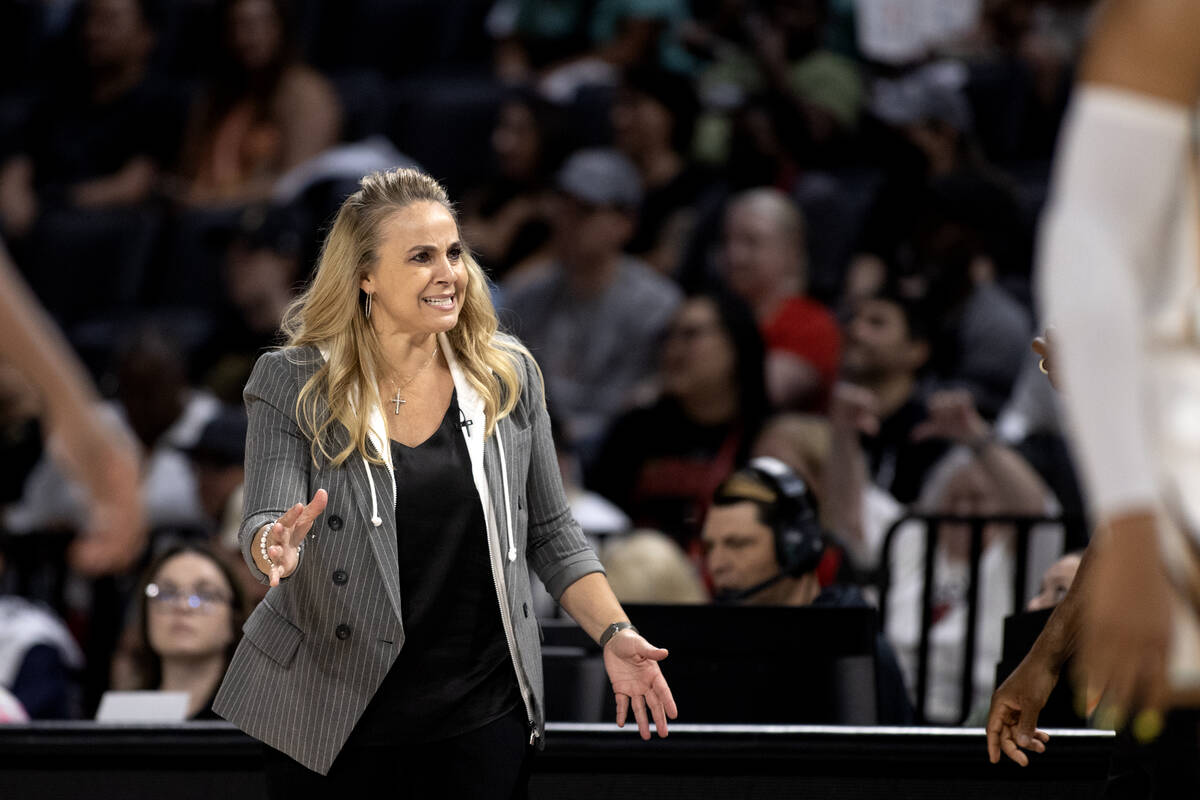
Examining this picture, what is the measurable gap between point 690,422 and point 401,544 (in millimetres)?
3119

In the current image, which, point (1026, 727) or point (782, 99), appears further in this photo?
point (782, 99)

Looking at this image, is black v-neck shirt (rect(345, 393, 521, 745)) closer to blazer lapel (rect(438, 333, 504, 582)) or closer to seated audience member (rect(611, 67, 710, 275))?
blazer lapel (rect(438, 333, 504, 582))

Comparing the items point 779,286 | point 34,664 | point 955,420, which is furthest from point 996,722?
point 779,286

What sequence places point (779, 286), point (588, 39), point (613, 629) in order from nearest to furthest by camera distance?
1. point (613, 629)
2. point (779, 286)
3. point (588, 39)

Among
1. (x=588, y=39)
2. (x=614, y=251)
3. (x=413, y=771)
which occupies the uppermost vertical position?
(x=588, y=39)

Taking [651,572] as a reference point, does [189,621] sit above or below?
below

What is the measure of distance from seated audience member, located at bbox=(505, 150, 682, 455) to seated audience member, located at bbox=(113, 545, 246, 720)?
224 centimetres

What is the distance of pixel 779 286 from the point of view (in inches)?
245

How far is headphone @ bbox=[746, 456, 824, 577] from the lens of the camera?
387cm

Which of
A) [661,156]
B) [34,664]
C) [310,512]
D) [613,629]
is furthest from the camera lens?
[661,156]

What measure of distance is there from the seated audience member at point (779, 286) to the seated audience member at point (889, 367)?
0.72 ft

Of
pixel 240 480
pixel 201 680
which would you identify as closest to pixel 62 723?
pixel 201 680

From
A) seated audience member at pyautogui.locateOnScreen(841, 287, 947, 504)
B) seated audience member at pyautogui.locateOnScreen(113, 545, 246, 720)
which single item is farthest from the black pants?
seated audience member at pyautogui.locateOnScreen(841, 287, 947, 504)

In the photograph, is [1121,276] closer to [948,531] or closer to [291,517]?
[291,517]
